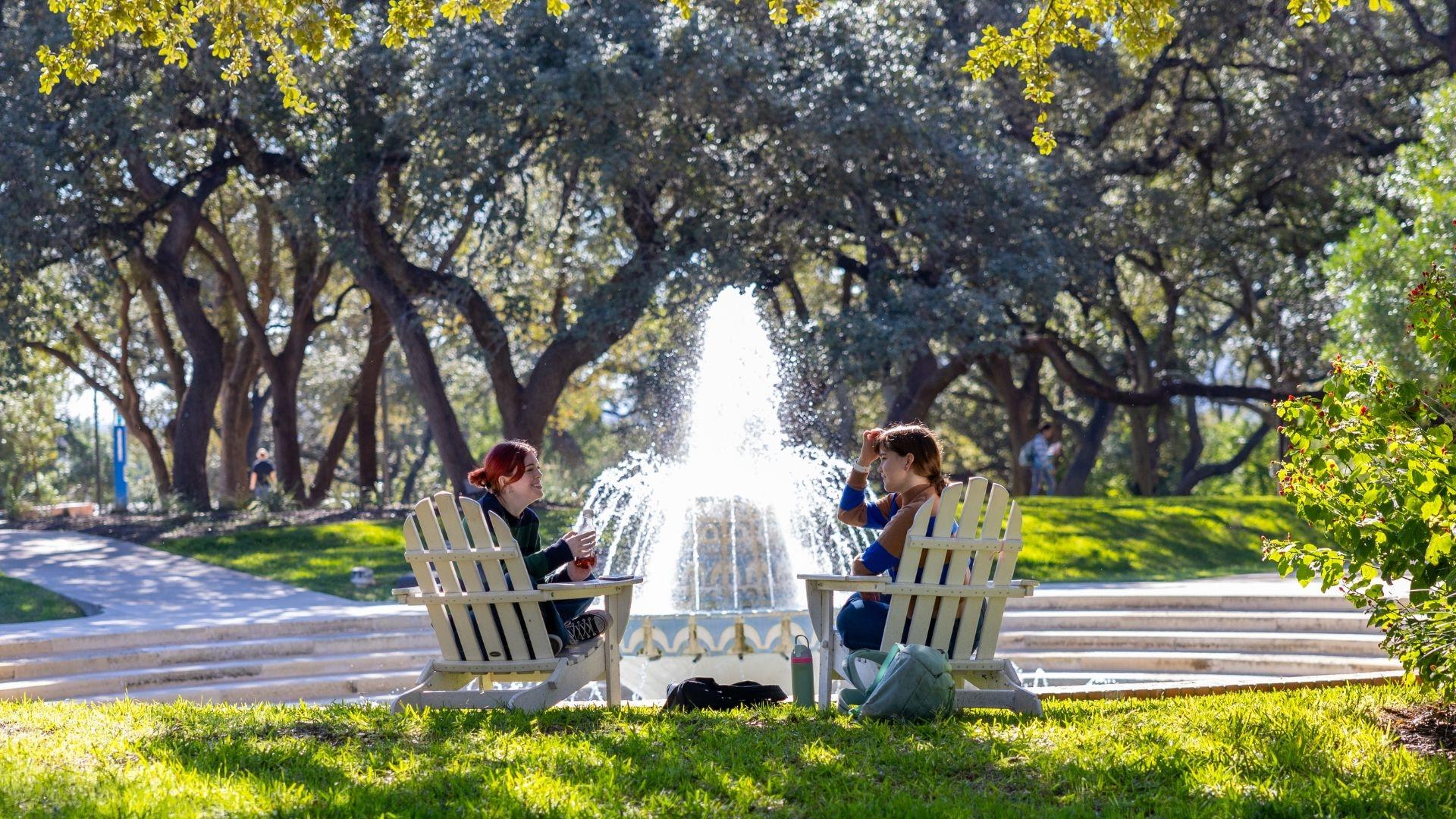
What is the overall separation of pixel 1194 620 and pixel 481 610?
609 centimetres

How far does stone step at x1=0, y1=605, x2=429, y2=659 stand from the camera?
9.52 metres

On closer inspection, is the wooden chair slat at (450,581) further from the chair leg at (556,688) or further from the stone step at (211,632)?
the stone step at (211,632)

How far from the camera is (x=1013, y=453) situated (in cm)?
2836

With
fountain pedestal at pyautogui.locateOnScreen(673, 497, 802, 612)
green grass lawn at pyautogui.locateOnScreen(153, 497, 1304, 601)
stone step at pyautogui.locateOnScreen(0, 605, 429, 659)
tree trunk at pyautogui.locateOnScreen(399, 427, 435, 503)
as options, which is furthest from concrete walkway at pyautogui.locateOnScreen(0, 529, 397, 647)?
tree trunk at pyautogui.locateOnScreen(399, 427, 435, 503)

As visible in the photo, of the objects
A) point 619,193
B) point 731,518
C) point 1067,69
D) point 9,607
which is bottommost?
point 9,607

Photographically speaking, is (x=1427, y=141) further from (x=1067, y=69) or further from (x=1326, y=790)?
(x=1326, y=790)

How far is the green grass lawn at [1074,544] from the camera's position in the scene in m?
14.7

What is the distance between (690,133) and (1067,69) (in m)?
7.87

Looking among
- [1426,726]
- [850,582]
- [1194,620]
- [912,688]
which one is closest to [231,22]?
[850,582]

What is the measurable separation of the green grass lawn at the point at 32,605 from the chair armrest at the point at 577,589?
268 inches

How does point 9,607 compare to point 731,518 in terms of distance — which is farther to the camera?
point 9,607

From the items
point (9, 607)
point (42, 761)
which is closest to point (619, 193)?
point (9, 607)

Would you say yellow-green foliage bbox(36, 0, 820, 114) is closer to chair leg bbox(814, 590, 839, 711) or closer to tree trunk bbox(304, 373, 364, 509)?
chair leg bbox(814, 590, 839, 711)

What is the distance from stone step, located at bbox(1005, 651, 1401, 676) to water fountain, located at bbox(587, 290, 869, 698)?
5.97ft
